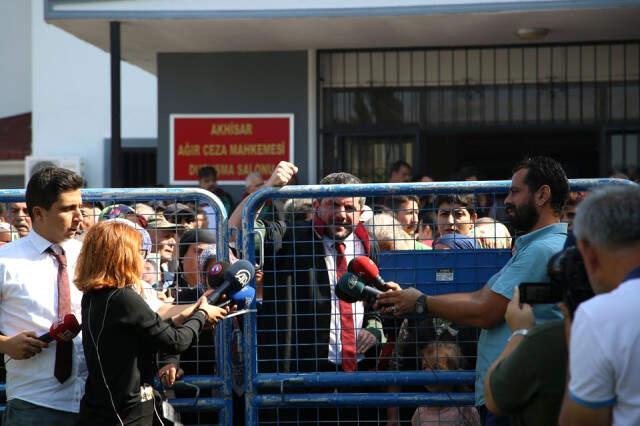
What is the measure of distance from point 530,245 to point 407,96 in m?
7.92

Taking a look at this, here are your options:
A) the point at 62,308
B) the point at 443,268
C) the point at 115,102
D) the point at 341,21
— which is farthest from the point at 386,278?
the point at 115,102

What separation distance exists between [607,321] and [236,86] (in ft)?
31.5

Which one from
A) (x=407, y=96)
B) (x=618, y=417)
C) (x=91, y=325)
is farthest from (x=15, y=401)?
(x=407, y=96)

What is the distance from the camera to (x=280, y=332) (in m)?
5.48

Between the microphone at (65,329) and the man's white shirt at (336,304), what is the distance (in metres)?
1.40

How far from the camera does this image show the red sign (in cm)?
1226

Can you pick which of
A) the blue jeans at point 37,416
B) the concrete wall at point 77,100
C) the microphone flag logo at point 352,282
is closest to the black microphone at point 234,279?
the microphone flag logo at point 352,282

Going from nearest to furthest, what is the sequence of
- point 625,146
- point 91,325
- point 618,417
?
point 618,417
point 91,325
point 625,146

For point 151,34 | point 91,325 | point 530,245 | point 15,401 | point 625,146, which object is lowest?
point 15,401

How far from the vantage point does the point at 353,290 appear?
15.9ft

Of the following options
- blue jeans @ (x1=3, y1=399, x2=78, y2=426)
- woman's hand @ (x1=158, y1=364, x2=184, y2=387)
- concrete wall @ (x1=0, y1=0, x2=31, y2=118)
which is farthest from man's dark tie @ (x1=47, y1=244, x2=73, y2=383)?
concrete wall @ (x1=0, y1=0, x2=31, y2=118)

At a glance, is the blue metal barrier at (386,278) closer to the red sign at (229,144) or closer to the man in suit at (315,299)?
the man in suit at (315,299)

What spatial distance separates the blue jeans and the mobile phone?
227 centimetres

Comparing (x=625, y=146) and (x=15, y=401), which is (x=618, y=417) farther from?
(x=625, y=146)
